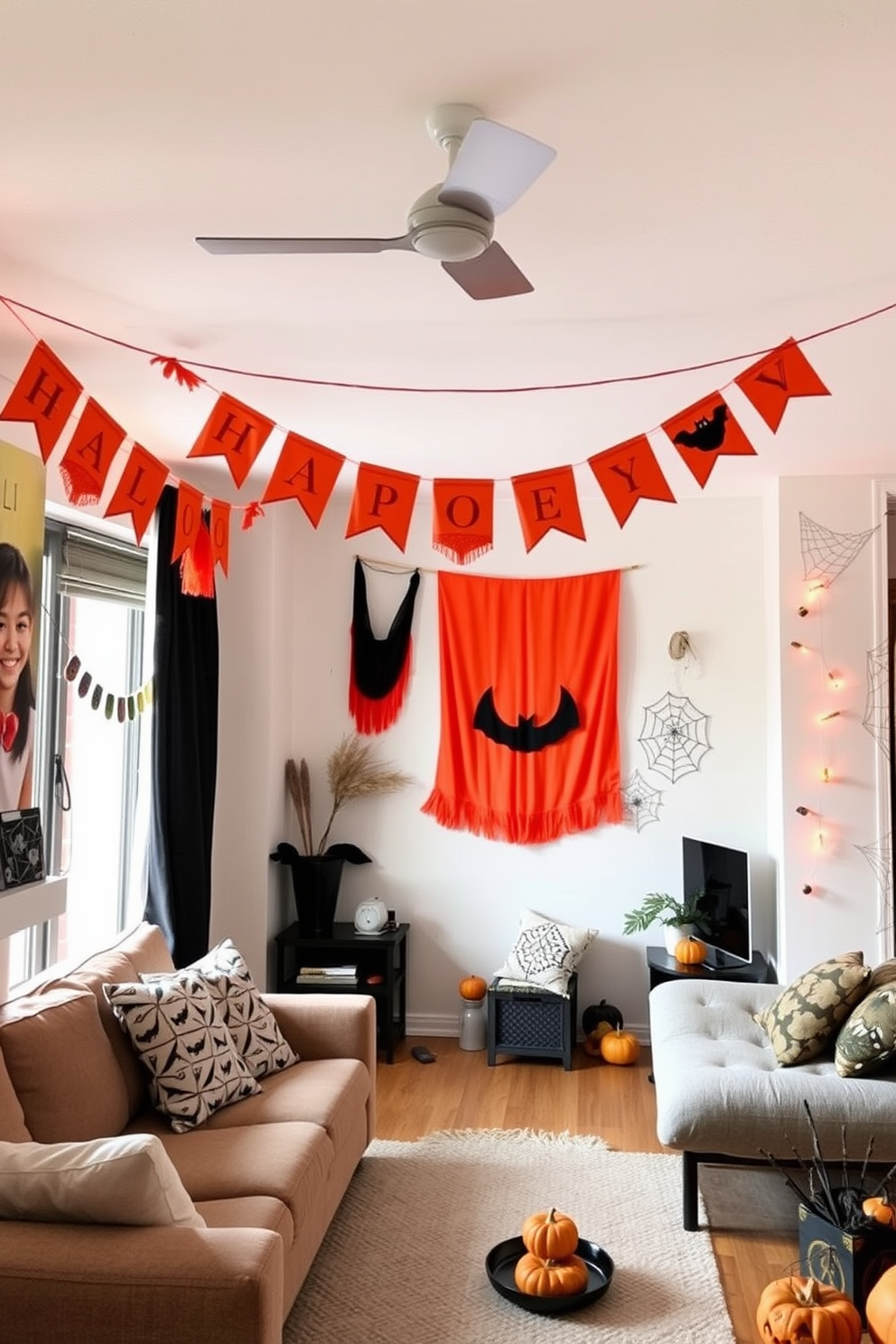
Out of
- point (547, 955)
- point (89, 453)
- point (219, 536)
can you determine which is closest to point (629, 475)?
point (219, 536)

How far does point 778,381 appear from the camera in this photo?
266 cm

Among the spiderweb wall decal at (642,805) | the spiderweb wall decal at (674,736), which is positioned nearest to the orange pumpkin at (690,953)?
the spiderweb wall decal at (642,805)

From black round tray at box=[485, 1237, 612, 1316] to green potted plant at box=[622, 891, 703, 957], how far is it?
1840mm

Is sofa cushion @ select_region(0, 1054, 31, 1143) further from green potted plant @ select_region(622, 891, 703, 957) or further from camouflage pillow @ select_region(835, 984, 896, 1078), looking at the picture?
green potted plant @ select_region(622, 891, 703, 957)

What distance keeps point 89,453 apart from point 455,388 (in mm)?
1166

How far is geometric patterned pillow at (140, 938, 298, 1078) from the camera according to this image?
3.13 m

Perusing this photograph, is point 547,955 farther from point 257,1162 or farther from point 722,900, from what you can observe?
point 257,1162

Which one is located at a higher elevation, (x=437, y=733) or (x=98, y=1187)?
(x=437, y=733)

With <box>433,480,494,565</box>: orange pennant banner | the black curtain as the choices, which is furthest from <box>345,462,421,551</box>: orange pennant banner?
the black curtain

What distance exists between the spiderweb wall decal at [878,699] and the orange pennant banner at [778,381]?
2.04m

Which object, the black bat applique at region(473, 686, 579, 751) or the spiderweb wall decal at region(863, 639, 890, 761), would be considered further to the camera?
the black bat applique at region(473, 686, 579, 751)

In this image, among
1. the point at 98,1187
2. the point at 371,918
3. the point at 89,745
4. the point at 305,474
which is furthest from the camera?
the point at 371,918

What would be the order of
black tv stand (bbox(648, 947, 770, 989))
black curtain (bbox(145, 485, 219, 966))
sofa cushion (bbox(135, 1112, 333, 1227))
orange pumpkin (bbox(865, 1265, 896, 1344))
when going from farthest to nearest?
black tv stand (bbox(648, 947, 770, 989))
black curtain (bbox(145, 485, 219, 966))
sofa cushion (bbox(135, 1112, 333, 1227))
orange pumpkin (bbox(865, 1265, 896, 1344))

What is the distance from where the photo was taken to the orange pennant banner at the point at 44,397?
2.49m
